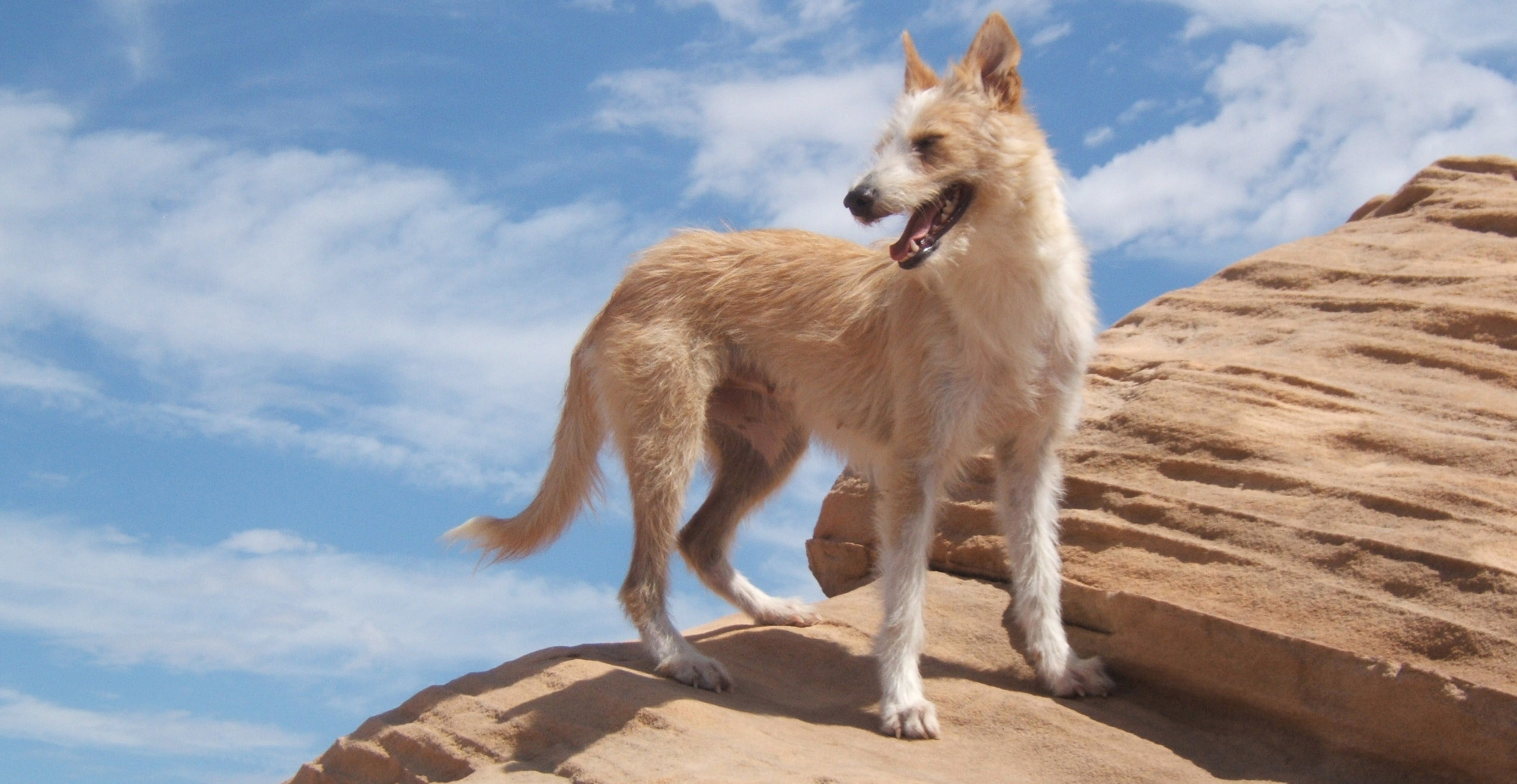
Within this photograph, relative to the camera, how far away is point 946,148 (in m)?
5.34

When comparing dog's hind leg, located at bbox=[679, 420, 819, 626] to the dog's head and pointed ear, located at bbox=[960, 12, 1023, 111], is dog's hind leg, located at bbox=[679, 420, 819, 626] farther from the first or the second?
pointed ear, located at bbox=[960, 12, 1023, 111]

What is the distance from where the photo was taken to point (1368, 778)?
515 centimetres

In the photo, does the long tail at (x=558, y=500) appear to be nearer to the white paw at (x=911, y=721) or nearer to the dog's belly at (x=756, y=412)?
the dog's belly at (x=756, y=412)

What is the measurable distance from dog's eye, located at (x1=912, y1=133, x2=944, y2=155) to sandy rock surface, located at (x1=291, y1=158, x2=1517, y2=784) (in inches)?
88.6

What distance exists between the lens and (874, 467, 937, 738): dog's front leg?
535 centimetres

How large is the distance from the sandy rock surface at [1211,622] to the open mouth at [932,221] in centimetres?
196

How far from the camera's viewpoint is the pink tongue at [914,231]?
17.5ft

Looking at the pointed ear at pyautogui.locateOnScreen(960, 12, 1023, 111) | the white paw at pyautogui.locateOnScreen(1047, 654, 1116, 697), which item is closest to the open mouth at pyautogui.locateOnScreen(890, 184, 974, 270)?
the pointed ear at pyautogui.locateOnScreen(960, 12, 1023, 111)

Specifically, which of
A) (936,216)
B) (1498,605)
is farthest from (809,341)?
(1498,605)

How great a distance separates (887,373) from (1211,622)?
6.14 ft

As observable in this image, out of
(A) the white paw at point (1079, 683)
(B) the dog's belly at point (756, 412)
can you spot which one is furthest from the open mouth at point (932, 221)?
(A) the white paw at point (1079, 683)

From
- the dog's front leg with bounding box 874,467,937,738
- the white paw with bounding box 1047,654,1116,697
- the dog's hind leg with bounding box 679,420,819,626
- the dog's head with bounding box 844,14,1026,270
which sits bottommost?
the white paw with bounding box 1047,654,1116,697

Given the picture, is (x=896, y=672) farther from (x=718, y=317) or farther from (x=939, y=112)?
(x=939, y=112)

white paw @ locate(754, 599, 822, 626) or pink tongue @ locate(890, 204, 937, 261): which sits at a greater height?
pink tongue @ locate(890, 204, 937, 261)
